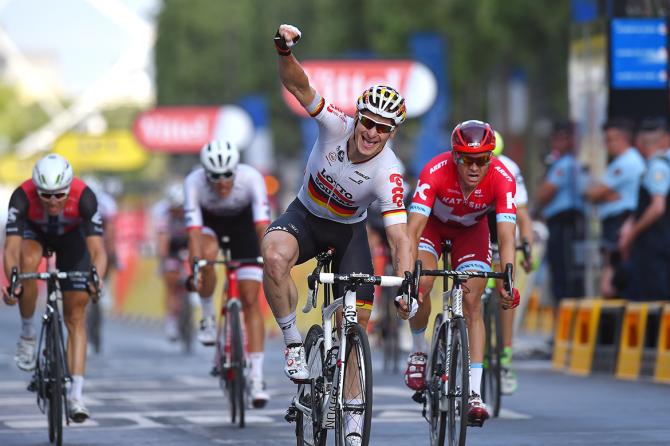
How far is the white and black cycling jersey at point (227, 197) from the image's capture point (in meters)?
14.5

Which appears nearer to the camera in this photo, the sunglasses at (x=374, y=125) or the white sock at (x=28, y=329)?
the sunglasses at (x=374, y=125)

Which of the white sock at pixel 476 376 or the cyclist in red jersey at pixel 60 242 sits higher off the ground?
the cyclist in red jersey at pixel 60 242

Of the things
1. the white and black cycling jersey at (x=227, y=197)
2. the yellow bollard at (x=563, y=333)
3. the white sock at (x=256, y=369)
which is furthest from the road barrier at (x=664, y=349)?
the white sock at (x=256, y=369)

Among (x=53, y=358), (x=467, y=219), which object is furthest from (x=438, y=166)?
(x=53, y=358)

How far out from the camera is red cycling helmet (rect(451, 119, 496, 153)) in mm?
11383

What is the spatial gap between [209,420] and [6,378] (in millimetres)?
5559

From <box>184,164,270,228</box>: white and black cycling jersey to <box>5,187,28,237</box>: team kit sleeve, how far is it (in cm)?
164

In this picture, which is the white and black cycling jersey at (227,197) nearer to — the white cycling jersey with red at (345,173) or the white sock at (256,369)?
the white sock at (256,369)

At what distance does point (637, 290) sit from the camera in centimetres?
1852

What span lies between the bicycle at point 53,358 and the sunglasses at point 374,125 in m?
3.12

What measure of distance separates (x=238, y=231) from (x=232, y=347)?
1307 mm

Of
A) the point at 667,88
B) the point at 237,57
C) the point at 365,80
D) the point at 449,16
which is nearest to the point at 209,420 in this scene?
the point at 667,88

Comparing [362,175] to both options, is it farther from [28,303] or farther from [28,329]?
[28,329]

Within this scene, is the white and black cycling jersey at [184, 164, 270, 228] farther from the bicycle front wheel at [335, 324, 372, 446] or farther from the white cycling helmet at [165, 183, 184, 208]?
the white cycling helmet at [165, 183, 184, 208]
